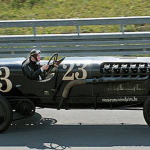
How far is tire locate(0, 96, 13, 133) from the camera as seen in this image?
7035mm

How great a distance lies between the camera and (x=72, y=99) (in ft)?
23.7

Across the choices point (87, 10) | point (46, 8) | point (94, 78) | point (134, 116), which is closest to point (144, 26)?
point (87, 10)

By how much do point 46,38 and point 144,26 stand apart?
4.02 m

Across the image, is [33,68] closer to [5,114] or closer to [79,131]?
[5,114]

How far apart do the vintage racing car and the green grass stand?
751cm

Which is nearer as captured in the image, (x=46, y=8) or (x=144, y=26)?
(x=144, y=26)

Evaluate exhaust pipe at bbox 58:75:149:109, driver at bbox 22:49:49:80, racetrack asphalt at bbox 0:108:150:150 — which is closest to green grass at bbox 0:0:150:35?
racetrack asphalt at bbox 0:108:150:150

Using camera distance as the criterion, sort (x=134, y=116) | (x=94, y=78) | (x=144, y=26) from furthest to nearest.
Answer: (x=144, y=26), (x=134, y=116), (x=94, y=78)

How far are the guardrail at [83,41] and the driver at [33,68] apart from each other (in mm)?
4539

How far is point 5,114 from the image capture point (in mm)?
7070

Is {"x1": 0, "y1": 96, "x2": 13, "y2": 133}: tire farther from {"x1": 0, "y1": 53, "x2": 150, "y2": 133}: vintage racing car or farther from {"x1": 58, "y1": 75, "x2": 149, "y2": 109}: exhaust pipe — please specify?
{"x1": 58, "y1": 75, "x2": 149, "y2": 109}: exhaust pipe

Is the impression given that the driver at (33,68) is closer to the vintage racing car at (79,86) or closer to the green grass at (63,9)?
the vintage racing car at (79,86)

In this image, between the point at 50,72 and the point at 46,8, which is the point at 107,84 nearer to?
the point at 50,72

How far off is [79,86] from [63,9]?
9376 mm
